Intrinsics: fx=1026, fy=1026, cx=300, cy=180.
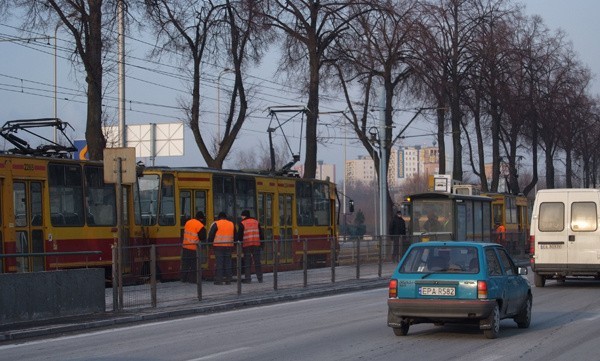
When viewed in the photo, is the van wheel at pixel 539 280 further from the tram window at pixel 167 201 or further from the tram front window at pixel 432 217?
the tram front window at pixel 432 217

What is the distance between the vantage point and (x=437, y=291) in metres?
14.9

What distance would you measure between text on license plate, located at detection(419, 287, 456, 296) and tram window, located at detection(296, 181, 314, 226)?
20072 millimetres

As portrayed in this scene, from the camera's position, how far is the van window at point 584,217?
85.8 feet

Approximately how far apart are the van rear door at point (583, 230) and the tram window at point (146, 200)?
35.7ft

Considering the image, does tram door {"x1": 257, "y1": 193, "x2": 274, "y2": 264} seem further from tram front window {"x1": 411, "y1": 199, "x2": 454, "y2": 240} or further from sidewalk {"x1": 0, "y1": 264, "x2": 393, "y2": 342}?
tram front window {"x1": 411, "y1": 199, "x2": 454, "y2": 240}

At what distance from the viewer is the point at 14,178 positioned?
72.2ft

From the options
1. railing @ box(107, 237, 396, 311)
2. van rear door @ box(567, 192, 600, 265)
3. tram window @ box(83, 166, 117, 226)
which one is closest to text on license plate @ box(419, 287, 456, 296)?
railing @ box(107, 237, 396, 311)

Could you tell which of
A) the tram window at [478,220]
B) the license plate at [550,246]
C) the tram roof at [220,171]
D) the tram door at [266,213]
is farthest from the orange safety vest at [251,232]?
the tram window at [478,220]

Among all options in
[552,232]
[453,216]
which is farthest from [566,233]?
[453,216]

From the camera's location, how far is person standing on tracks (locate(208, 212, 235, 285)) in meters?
22.6

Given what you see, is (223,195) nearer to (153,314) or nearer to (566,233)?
(566,233)

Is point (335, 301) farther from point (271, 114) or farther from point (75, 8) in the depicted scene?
point (271, 114)

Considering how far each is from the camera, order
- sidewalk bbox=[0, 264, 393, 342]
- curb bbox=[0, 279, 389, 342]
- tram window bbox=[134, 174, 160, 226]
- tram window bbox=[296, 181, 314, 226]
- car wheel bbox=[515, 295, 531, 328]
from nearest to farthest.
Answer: curb bbox=[0, 279, 389, 342]
car wheel bbox=[515, 295, 531, 328]
sidewalk bbox=[0, 264, 393, 342]
tram window bbox=[134, 174, 160, 226]
tram window bbox=[296, 181, 314, 226]

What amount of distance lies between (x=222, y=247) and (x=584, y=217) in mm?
9667
